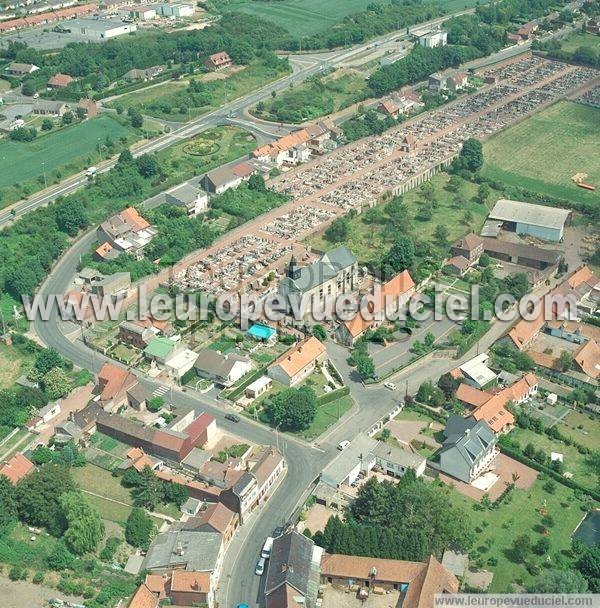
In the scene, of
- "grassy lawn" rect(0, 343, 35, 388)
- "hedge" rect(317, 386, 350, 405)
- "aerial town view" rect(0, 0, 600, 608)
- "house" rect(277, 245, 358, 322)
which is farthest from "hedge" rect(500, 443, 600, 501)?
"grassy lawn" rect(0, 343, 35, 388)

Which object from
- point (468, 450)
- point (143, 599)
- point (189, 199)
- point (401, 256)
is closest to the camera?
point (143, 599)

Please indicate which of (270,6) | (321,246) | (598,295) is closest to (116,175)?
(321,246)

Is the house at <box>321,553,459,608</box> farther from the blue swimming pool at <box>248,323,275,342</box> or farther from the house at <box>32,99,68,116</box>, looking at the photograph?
the house at <box>32,99,68,116</box>

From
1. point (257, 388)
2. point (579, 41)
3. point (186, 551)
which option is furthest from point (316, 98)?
point (186, 551)

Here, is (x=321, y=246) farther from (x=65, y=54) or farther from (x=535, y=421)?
(x=65, y=54)

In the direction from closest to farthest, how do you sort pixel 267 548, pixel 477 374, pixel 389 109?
1. pixel 267 548
2. pixel 477 374
3. pixel 389 109

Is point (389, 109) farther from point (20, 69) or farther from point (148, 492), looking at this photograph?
point (148, 492)
